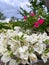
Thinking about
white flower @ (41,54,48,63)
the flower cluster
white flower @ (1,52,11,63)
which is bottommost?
white flower @ (41,54,48,63)

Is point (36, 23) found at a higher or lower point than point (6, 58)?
higher

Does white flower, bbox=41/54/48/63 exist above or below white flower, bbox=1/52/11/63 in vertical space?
below

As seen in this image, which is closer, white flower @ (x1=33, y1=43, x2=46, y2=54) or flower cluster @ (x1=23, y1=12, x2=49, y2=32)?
white flower @ (x1=33, y1=43, x2=46, y2=54)

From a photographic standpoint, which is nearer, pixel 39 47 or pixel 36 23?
pixel 39 47

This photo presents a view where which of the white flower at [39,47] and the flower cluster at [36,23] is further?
the flower cluster at [36,23]

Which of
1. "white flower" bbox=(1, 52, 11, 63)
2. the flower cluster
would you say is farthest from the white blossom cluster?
the flower cluster

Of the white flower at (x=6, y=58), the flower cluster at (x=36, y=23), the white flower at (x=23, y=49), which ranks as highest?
the flower cluster at (x=36, y=23)

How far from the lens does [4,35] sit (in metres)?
2.21

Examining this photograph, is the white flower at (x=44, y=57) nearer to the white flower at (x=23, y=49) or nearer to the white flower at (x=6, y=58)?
the white flower at (x=23, y=49)

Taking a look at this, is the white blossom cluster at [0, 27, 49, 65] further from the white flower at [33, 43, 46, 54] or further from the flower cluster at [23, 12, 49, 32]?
the flower cluster at [23, 12, 49, 32]

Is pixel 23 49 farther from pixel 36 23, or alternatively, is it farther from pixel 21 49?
pixel 36 23

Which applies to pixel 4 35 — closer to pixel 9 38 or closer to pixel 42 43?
pixel 9 38

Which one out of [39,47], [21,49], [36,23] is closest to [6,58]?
[21,49]

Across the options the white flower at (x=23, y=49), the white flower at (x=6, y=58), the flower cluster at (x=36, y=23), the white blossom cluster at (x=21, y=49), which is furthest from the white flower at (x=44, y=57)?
the flower cluster at (x=36, y=23)
